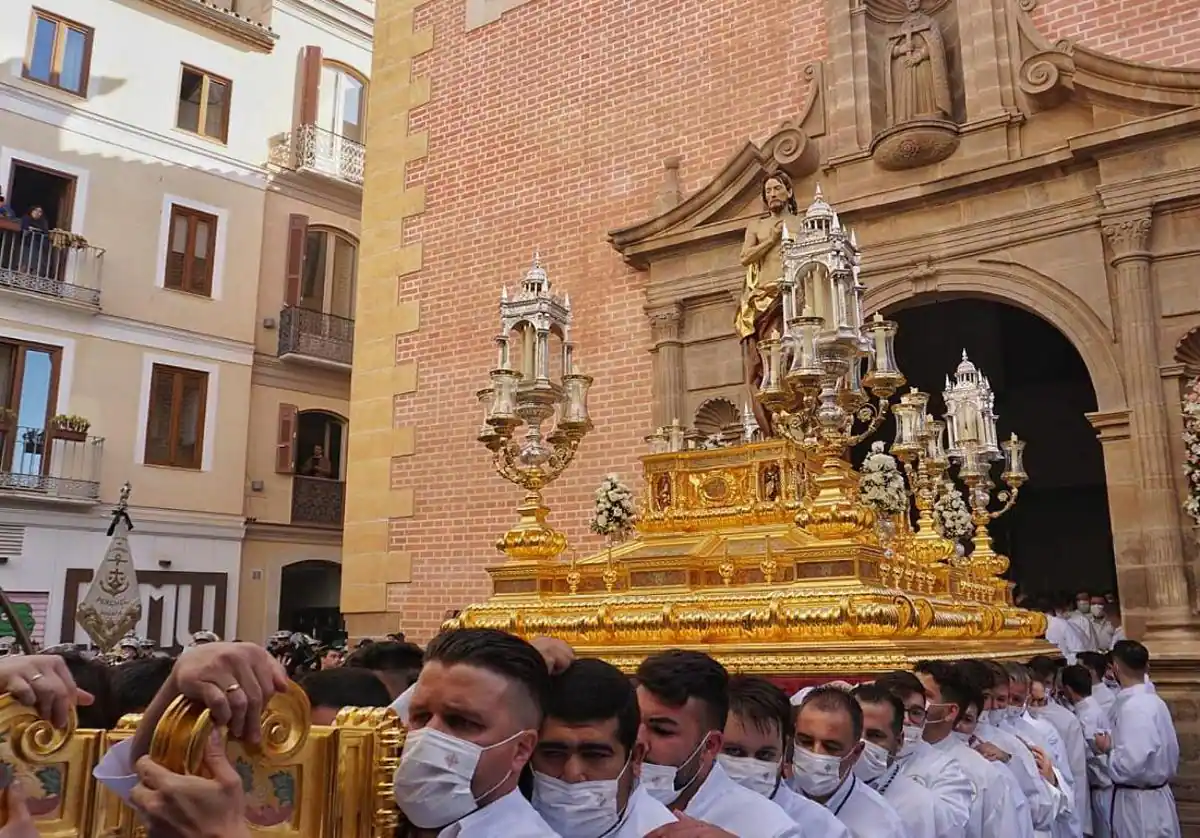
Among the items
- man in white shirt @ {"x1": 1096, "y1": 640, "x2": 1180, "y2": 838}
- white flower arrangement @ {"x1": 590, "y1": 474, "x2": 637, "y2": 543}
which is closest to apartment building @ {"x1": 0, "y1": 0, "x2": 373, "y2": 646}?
white flower arrangement @ {"x1": 590, "y1": 474, "x2": 637, "y2": 543}

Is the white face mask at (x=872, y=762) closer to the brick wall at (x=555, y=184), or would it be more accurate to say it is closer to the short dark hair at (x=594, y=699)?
the short dark hair at (x=594, y=699)

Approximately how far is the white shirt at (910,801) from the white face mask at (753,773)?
0.82m

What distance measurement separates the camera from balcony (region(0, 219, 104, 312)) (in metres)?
15.5

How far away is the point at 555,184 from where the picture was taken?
11930 mm

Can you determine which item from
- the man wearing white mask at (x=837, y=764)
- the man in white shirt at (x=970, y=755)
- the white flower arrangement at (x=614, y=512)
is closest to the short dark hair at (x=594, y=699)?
the man wearing white mask at (x=837, y=764)

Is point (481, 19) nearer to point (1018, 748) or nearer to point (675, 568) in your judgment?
point (675, 568)

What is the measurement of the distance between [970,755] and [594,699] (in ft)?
8.74

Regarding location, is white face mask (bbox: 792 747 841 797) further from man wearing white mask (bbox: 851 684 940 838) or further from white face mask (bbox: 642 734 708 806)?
white face mask (bbox: 642 734 708 806)

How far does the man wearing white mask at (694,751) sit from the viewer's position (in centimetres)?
259

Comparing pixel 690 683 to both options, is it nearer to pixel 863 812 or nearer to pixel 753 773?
pixel 753 773

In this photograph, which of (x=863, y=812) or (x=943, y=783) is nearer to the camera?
(x=863, y=812)

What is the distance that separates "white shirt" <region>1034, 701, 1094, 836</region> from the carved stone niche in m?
5.04

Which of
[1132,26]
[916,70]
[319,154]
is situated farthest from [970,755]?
[319,154]

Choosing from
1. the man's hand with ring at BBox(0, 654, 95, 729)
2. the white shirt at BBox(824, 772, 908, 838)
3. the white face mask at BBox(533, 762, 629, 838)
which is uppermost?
the man's hand with ring at BBox(0, 654, 95, 729)
